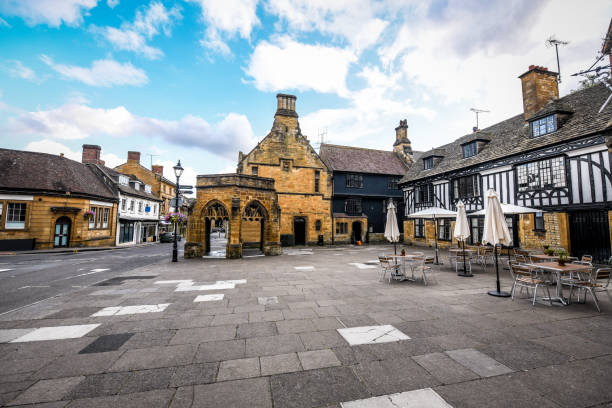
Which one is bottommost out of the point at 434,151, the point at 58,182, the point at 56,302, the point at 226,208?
the point at 56,302

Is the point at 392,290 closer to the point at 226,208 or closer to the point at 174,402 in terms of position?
the point at 174,402

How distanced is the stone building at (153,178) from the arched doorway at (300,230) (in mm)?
18253

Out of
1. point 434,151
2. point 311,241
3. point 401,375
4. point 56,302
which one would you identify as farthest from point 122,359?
point 434,151

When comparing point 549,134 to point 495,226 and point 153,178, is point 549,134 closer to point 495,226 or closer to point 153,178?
point 495,226

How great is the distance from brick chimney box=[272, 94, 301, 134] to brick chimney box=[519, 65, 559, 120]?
57.6 ft

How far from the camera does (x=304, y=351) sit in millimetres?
3926

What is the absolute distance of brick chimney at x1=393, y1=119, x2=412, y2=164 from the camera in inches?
1221

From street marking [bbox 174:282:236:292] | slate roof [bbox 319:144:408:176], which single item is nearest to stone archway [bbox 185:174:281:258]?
street marking [bbox 174:282:236:292]

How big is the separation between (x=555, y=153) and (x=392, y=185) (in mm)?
15720

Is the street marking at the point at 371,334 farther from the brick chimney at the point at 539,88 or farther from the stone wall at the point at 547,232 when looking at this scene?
the brick chimney at the point at 539,88

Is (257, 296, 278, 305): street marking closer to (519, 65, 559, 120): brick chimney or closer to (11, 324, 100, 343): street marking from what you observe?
(11, 324, 100, 343): street marking

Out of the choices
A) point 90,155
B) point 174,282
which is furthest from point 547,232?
point 90,155

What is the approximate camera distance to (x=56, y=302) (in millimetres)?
6492

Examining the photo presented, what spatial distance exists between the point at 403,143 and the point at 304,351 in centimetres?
3180
